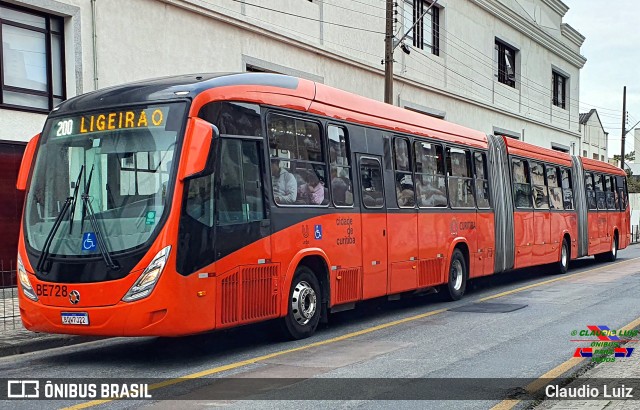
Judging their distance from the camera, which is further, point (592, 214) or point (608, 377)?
point (592, 214)

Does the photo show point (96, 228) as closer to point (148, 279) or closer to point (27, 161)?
point (148, 279)

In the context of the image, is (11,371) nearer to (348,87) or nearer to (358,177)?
(358,177)

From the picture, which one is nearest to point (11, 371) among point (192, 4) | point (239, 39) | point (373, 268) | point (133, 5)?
point (373, 268)

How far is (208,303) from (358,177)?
13.0 ft

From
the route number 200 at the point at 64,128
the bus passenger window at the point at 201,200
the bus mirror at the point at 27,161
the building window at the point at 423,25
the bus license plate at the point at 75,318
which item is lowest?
the bus license plate at the point at 75,318

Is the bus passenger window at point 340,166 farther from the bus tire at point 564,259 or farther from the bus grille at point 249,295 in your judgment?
the bus tire at point 564,259

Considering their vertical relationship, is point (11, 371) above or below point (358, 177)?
below

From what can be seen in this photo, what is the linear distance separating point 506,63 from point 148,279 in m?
34.0

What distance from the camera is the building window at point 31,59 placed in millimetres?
15344

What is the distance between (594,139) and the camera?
212ft

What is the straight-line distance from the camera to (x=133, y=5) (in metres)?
17.5

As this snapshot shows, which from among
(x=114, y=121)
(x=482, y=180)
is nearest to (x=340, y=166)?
(x=114, y=121)

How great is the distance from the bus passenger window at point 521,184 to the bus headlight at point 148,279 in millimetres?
11975

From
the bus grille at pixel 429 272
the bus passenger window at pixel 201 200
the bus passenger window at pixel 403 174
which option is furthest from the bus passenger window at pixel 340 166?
the bus grille at pixel 429 272
